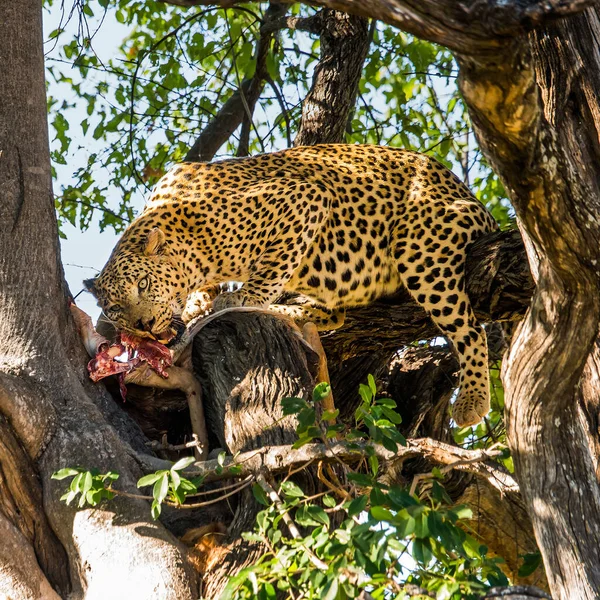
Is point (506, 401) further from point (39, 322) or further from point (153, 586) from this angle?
point (39, 322)

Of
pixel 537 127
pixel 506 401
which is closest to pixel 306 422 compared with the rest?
pixel 506 401

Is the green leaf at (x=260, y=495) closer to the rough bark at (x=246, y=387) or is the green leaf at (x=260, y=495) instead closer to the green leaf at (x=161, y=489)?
the green leaf at (x=161, y=489)

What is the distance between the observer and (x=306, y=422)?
395cm

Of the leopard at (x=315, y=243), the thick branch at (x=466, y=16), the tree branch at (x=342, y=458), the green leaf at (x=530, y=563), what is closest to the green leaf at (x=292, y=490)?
the tree branch at (x=342, y=458)

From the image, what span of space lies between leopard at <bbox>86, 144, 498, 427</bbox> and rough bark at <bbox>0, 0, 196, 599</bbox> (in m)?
1.60

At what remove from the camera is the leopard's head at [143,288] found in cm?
675

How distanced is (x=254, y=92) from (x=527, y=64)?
6.54 meters

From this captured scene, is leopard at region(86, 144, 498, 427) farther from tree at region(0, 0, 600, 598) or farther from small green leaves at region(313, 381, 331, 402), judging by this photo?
small green leaves at region(313, 381, 331, 402)

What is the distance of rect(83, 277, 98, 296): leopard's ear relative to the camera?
700 centimetres

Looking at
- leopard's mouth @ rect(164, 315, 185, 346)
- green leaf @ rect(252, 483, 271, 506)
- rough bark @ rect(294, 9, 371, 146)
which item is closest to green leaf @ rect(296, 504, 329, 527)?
green leaf @ rect(252, 483, 271, 506)

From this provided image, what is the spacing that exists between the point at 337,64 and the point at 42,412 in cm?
418

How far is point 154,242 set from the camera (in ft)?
23.4

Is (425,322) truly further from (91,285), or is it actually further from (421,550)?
(421,550)

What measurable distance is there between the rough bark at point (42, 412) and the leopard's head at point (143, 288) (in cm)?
133
